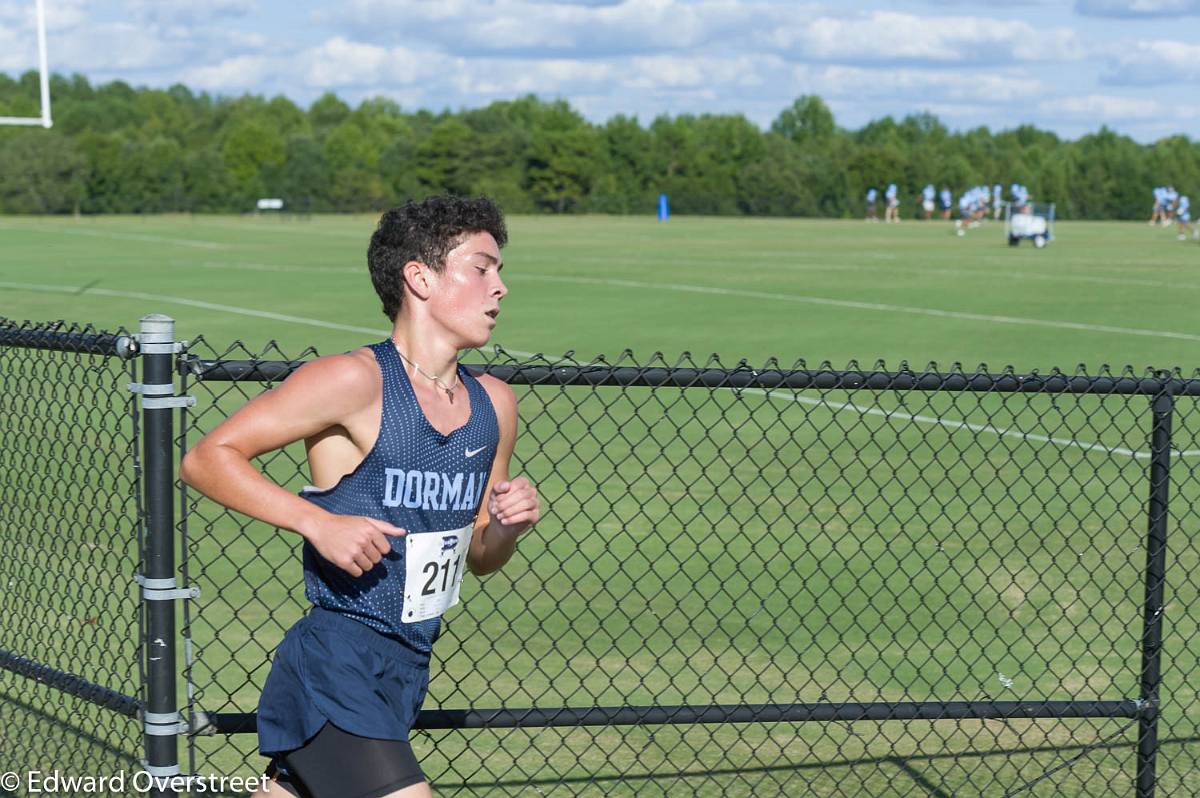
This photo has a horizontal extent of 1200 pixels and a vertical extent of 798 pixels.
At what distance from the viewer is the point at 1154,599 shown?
545 cm

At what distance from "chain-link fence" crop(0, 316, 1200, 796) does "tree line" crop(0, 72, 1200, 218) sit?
220 ft

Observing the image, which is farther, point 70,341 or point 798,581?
point 798,581

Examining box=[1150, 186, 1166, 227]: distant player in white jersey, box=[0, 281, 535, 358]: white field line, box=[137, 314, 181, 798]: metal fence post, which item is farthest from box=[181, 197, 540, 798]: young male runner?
box=[1150, 186, 1166, 227]: distant player in white jersey

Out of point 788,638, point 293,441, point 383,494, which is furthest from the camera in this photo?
point 788,638

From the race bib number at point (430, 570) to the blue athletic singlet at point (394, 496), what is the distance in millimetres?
16

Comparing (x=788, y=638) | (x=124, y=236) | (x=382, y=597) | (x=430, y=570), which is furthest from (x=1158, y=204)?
(x=382, y=597)

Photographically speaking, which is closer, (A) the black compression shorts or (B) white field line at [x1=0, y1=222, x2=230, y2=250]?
(A) the black compression shorts

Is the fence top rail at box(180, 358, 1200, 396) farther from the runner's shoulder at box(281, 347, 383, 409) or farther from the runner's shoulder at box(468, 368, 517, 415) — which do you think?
the runner's shoulder at box(281, 347, 383, 409)

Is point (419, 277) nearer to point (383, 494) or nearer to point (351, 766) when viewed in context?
point (383, 494)

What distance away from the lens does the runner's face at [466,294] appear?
3.98m

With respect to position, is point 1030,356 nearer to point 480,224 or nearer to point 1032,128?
point 480,224

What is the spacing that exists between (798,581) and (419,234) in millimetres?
5070

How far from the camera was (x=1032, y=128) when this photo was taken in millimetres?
165625

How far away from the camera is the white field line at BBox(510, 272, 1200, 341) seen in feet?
71.8
